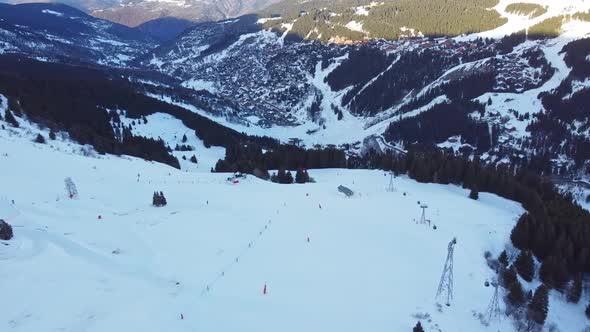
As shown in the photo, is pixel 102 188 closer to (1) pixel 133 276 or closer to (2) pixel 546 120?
(1) pixel 133 276

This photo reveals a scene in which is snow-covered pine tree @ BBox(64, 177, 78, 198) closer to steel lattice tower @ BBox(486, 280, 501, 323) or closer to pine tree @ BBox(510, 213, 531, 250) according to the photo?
steel lattice tower @ BBox(486, 280, 501, 323)

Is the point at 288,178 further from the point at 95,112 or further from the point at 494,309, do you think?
the point at 95,112

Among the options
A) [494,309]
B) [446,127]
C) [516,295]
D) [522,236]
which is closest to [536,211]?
[522,236]

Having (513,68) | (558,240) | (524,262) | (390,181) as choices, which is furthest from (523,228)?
(513,68)

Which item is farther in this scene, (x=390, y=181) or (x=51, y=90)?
(x=51, y=90)

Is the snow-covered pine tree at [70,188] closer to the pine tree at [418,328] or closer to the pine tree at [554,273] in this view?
the pine tree at [418,328]

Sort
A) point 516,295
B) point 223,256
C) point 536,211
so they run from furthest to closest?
point 536,211 → point 223,256 → point 516,295
